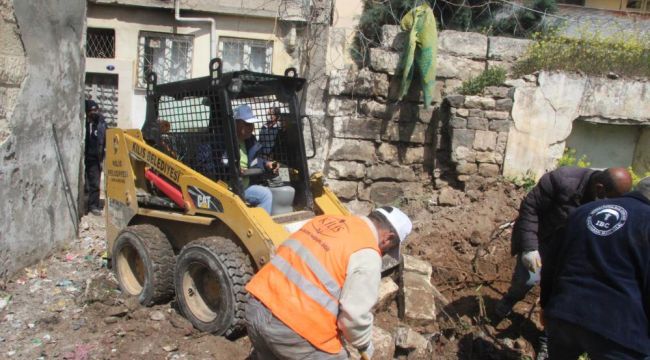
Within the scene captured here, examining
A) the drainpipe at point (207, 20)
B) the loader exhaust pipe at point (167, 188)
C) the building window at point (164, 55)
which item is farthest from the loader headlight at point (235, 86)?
the building window at point (164, 55)

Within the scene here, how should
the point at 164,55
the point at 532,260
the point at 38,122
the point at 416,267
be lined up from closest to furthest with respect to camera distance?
the point at 532,260, the point at 416,267, the point at 38,122, the point at 164,55

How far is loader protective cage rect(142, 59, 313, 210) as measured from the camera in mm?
3979

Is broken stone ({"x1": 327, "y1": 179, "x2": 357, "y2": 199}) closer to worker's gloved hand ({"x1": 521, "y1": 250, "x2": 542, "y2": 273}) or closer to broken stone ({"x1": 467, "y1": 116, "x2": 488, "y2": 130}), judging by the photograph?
broken stone ({"x1": 467, "y1": 116, "x2": 488, "y2": 130})

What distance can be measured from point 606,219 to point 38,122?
5236 millimetres

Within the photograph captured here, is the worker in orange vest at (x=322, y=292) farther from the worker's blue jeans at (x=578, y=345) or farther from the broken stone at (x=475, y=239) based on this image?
the broken stone at (x=475, y=239)

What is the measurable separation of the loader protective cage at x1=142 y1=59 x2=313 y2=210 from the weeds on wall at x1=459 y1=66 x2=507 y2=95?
320 cm

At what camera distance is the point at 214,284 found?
404 centimetres

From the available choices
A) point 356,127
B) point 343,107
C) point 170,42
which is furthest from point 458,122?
point 170,42

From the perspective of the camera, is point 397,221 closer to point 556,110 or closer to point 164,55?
point 556,110

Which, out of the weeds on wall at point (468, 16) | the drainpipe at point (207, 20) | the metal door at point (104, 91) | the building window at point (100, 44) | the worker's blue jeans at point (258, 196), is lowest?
the worker's blue jeans at point (258, 196)

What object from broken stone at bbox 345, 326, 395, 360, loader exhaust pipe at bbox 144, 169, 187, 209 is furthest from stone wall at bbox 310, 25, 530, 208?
broken stone at bbox 345, 326, 395, 360

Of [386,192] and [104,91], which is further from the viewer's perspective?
[104,91]

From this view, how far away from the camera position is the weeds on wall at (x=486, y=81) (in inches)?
266

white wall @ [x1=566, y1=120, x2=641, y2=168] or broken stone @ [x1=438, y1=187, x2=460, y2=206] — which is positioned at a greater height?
white wall @ [x1=566, y1=120, x2=641, y2=168]
